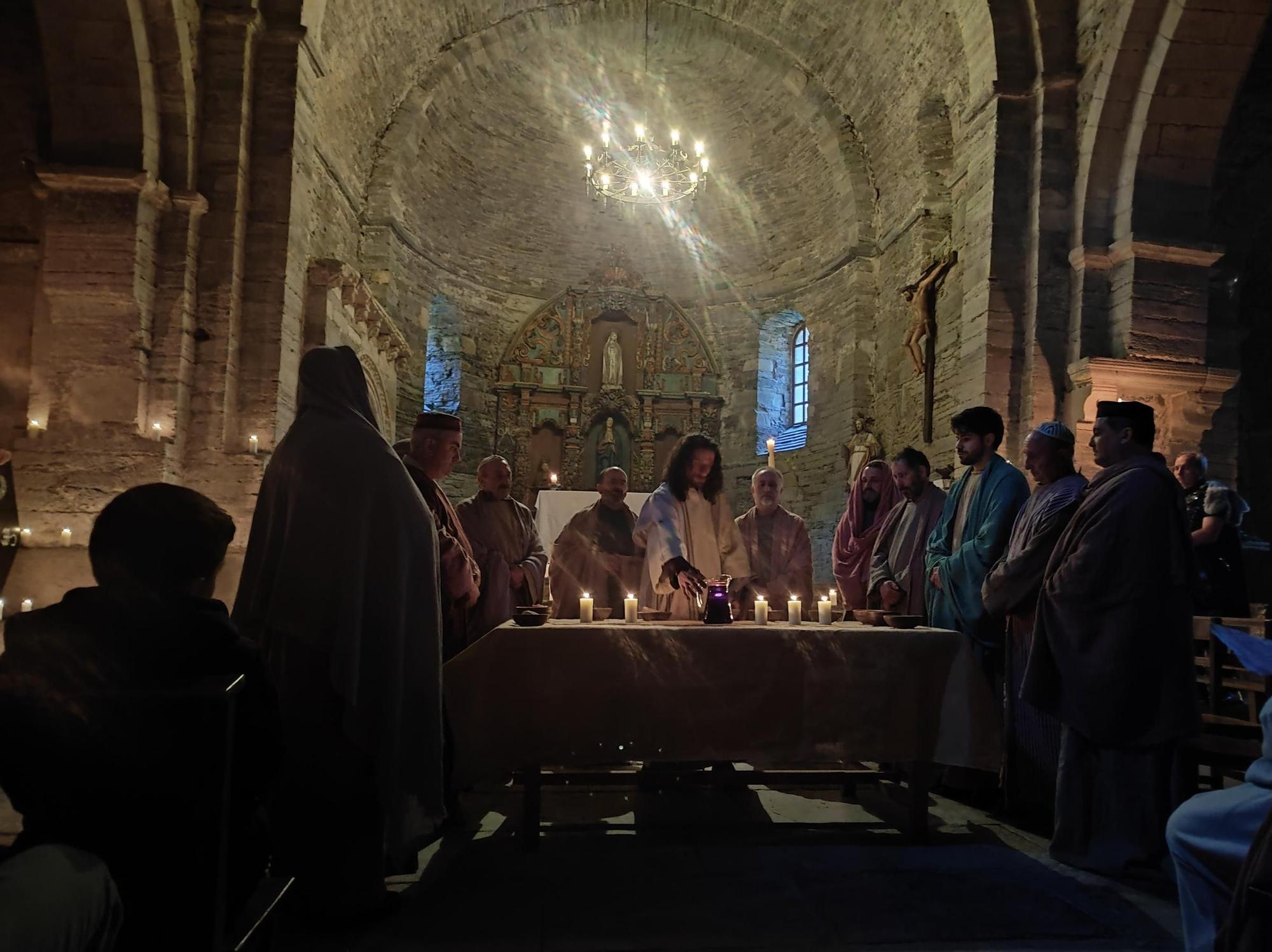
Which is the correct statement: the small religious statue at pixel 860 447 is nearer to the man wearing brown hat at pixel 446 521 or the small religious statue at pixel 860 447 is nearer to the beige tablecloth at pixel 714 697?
the beige tablecloth at pixel 714 697

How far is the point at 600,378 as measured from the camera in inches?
642

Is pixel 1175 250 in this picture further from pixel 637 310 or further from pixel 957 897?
pixel 637 310

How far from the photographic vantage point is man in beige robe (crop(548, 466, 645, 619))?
610cm

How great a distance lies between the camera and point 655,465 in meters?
16.1

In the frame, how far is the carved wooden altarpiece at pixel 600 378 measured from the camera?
15758mm

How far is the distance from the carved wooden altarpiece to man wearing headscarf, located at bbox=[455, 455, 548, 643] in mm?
9821

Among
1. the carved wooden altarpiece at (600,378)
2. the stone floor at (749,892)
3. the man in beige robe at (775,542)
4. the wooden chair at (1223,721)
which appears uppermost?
the carved wooden altarpiece at (600,378)

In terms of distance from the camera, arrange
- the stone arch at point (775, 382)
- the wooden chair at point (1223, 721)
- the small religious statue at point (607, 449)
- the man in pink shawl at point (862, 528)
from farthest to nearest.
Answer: the stone arch at point (775, 382), the small religious statue at point (607, 449), the man in pink shawl at point (862, 528), the wooden chair at point (1223, 721)

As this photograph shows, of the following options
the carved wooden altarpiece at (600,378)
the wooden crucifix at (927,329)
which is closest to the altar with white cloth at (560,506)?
the wooden crucifix at (927,329)

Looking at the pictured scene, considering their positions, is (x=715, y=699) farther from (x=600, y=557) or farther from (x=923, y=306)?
(x=923, y=306)

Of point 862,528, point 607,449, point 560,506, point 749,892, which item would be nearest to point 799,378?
point 607,449

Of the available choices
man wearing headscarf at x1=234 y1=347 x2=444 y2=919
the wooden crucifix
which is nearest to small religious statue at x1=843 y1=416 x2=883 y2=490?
the wooden crucifix

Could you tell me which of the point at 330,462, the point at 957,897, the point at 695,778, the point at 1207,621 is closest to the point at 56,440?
the point at 330,462

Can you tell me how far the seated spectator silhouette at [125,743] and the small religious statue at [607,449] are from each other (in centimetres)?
1404
